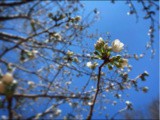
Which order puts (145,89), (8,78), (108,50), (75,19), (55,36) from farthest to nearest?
(55,36) < (75,19) < (145,89) < (108,50) < (8,78)

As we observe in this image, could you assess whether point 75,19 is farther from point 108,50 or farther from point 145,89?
point 108,50

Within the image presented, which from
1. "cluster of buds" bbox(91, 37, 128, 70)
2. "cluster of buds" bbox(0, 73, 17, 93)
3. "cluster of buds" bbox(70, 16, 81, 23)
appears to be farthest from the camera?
"cluster of buds" bbox(70, 16, 81, 23)

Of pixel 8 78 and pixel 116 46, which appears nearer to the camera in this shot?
pixel 8 78

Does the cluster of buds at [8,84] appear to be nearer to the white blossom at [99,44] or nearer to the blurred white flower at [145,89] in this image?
the white blossom at [99,44]

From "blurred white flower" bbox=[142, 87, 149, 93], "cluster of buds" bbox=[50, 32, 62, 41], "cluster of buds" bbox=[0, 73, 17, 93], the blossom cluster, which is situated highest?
"cluster of buds" bbox=[50, 32, 62, 41]

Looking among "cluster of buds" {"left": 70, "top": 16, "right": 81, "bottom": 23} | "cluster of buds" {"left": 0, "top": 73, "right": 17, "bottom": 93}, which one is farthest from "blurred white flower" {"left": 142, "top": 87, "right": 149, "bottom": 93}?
"cluster of buds" {"left": 0, "top": 73, "right": 17, "bottom": 93}

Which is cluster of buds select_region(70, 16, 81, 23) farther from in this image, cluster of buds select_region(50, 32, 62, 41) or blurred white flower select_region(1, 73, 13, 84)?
blurred white flower select_region(1, 73, 13, 84)

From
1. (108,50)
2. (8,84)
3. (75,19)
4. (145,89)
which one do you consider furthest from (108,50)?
(75,19)

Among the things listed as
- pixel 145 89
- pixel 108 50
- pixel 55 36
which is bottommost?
pixel 108 50

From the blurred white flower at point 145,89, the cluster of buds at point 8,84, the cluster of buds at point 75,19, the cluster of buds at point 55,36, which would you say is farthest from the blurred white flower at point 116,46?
the cluster of buds at point 55,36

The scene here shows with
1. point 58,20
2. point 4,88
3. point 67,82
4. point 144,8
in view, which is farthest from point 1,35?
point 4,88

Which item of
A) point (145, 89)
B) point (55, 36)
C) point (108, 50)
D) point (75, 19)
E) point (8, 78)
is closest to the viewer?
point (8, 78)

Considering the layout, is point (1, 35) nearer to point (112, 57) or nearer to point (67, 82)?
point (67, 82)
